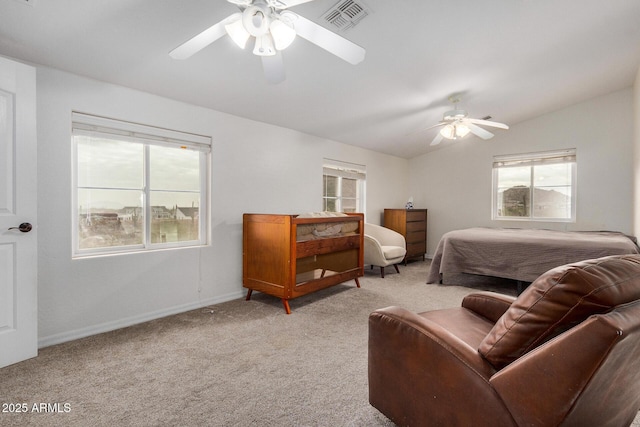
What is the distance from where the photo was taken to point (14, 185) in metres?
2.02

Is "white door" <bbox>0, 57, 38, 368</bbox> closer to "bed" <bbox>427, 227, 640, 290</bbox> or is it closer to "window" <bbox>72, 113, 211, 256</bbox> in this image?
"window" <bbox>72, 113, 211, 256</bbox>

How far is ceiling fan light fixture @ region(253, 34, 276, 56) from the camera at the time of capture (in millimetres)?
1625

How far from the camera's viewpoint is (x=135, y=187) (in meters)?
2.82

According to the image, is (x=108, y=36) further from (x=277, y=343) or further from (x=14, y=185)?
(x=277, y=343)

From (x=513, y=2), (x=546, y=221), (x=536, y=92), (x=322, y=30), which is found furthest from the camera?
(x=546, y=221)

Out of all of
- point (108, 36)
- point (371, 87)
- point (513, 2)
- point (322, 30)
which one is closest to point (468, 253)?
point (371, 87)

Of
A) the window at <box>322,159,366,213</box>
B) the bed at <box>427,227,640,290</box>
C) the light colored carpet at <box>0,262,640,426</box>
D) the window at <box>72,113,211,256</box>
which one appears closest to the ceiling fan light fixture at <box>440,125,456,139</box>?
the bed at <box>427,227,640,290</box>

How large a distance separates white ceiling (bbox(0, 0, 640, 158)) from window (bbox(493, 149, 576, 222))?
46.7 inches

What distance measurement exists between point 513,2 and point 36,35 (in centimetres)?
316

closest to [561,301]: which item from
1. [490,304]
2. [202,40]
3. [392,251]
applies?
[490,304]

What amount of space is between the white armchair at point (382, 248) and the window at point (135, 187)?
7.37 feet

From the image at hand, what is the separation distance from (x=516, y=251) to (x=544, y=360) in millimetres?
3243

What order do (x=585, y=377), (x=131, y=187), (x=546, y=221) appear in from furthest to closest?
(x=546, y=221) < (x=131, y=187) < (x=585, y=377)

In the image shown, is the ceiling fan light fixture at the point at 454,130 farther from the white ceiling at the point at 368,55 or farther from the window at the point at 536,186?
the window at the point at 536,186
